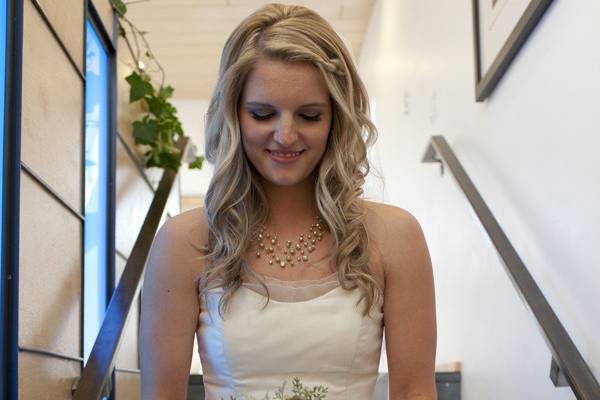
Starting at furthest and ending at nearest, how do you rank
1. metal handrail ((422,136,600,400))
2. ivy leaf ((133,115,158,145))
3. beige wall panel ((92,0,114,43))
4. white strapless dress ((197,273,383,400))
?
1. ivy leaf ((133,115,158,145))
2. beige wall panel ((92,0,114,43))
3. metal handrail ((422,136,600,400))
4. white strapless dress ((197,273,383,400))

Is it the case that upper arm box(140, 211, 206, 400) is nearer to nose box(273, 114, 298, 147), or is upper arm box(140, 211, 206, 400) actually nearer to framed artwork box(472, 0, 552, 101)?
nose box(273, 114, 298, 147)

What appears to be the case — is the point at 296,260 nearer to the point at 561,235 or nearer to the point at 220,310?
the point at 220,310

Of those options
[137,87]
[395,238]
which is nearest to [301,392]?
[395,238]

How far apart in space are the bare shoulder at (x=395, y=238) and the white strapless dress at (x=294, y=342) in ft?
0.30

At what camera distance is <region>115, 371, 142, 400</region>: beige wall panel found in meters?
3.59

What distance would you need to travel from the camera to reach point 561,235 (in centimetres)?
246

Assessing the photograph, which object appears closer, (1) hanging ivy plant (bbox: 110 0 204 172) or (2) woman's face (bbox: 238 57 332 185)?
(2) woman's face (bbox: 238 57 332 185)

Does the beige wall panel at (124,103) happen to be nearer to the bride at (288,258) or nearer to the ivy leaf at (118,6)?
the ivy leaf at (118,6)

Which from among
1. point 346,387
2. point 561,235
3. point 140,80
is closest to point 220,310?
point 346,387

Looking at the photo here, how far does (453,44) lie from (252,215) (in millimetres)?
2411

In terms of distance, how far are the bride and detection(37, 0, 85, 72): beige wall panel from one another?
1086 mm

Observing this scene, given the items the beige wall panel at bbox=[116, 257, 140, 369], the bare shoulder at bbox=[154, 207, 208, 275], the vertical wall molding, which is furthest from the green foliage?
the bare shoulder at bbox=[154, 207, 208, 275]

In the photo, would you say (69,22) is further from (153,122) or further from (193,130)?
(193,130)

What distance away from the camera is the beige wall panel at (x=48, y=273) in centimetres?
235
